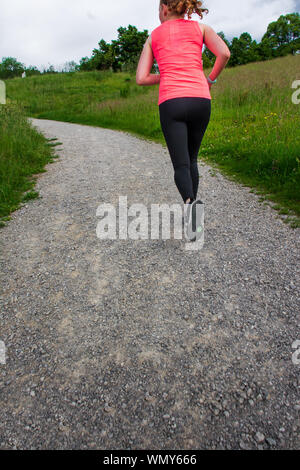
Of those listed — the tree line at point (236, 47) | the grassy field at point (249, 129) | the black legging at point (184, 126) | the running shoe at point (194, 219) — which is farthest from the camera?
the tree line at point (236, 47)

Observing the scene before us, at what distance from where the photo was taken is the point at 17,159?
6.48 meters

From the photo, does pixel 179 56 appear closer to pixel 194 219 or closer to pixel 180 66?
pixel 180 66

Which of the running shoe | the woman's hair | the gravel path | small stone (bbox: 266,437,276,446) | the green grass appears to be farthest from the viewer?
the green grass

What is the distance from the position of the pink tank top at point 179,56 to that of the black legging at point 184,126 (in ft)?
0.23

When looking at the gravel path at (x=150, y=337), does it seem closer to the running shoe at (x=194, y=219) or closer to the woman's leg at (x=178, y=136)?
the running shoe at (x=194, y=219)

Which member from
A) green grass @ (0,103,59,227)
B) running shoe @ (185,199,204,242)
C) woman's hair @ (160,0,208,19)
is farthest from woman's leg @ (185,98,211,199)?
green grass @ (0,103,59,227)

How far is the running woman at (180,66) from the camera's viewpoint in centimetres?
255

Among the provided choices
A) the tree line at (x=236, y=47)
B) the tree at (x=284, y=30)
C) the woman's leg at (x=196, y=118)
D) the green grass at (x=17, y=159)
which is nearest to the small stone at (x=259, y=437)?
the woman's leg at (x=196, y=118)

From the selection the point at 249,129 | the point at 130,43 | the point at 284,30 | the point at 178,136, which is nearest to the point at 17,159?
the point at 178,136

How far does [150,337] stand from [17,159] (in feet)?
19.2

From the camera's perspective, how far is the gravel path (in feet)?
5.21

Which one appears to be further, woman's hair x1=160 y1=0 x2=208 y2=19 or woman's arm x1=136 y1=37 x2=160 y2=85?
woman's arm x1=136 y1=37 x2=160 y2=85

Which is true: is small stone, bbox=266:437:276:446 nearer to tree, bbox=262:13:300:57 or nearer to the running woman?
the running woman
